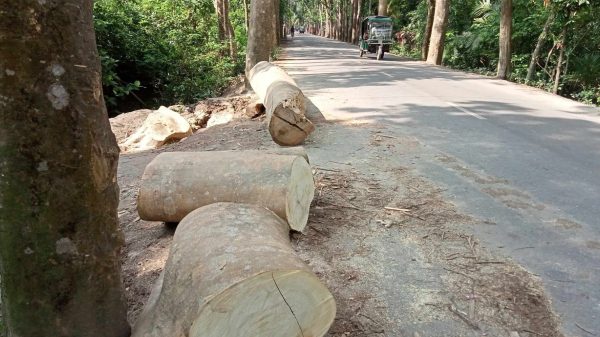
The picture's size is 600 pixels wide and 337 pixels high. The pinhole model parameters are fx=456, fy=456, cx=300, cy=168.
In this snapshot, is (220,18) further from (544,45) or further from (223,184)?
(223,184)

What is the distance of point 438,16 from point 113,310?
20525 millimetres

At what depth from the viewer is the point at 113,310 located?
7.61 ft

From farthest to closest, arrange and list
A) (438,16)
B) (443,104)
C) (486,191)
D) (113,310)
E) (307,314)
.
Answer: (438,16) → (443,104) → (486,191) → (113,310) → (307,314)

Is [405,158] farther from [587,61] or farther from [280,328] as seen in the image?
[587,61]

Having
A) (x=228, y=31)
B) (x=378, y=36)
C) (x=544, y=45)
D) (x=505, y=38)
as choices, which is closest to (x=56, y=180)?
(x=505, y=38)

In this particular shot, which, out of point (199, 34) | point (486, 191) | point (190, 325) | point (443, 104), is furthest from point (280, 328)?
point (199, 34)

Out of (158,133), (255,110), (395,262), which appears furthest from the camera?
(255,110)

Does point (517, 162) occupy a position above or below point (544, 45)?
below

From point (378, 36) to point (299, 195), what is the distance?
1989cm

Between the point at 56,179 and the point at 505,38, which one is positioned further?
the point at 505,38

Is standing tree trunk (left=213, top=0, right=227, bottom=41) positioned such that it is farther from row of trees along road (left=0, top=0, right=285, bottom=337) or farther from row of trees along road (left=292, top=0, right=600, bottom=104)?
row of trees along road (left=0, top=0, right=285, bottom=337)

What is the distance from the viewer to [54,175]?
6.39 feet

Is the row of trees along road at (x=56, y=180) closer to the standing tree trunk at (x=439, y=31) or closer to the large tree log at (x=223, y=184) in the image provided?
the large tree log at (x=223, y=184)

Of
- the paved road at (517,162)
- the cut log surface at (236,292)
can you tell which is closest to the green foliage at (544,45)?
the paved road at (517,162)
